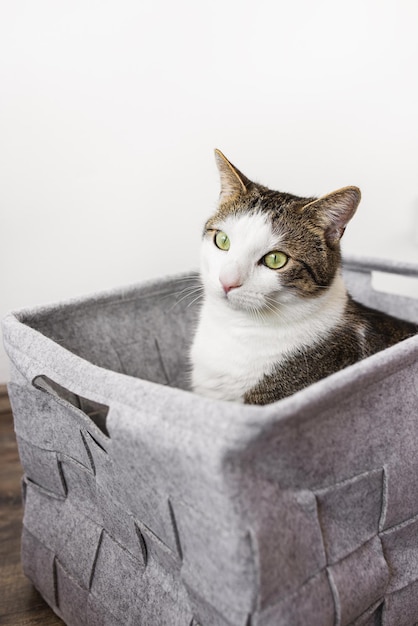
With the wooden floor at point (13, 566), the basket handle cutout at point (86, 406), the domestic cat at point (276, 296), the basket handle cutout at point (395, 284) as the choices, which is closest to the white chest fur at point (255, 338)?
the domestic cat at point (276, 296)

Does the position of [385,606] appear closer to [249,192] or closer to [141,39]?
[249,192]

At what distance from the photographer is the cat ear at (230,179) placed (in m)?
0.97

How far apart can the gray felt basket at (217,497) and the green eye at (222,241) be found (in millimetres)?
315

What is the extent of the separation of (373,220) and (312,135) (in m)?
0.32

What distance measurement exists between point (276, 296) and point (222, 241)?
0.13 m

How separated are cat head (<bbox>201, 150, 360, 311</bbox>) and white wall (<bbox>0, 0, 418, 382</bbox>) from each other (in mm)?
537

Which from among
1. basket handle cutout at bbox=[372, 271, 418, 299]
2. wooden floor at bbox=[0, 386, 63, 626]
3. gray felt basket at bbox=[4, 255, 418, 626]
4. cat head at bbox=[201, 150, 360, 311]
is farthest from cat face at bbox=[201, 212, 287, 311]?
basket handle cutout at bbox=[372, 271, 418, 299]

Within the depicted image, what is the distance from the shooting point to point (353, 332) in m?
0.94

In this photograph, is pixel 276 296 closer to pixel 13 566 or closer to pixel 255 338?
pixel 255 338

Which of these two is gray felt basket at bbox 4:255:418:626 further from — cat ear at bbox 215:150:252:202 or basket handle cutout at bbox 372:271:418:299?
basket handle cutout at bbox 372:271:418:299

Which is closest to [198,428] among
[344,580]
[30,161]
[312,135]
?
[344,580]

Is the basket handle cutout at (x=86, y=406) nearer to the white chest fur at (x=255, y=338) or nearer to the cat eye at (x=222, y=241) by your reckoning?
the white chest fur at (x=255, y=338)

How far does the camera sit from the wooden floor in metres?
0.94

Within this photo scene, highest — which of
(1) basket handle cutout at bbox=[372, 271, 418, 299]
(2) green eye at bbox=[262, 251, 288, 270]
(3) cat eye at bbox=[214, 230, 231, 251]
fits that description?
(3) cat eye at bbox=[214, 230, 231, 251]
